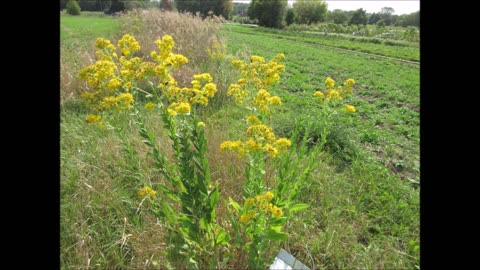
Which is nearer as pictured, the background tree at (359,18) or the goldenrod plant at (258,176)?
the goldenrod plant at (258,176)

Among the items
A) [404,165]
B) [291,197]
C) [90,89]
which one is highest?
[90,89]

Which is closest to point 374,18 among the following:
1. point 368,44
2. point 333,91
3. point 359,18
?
point 359,18

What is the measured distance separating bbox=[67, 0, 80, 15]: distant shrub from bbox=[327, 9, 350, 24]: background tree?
31.1 metres

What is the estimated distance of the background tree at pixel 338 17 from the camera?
35.4 metres

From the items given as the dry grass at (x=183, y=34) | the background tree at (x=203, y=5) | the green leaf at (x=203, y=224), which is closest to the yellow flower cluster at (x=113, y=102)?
the green leaf at (x=203, y=224)

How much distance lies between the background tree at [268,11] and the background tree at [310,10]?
22.2 feet

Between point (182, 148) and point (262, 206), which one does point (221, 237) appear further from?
point (182, 148)

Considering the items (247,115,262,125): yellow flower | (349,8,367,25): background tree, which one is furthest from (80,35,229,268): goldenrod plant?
(349,8,367,25): background tree

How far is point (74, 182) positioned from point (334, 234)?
2.21 meters

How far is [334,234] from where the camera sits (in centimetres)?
191

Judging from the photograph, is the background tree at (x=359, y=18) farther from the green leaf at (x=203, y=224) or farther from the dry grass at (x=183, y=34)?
the green leaf at (x=203, y=224)

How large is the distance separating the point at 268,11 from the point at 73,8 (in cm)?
1675
